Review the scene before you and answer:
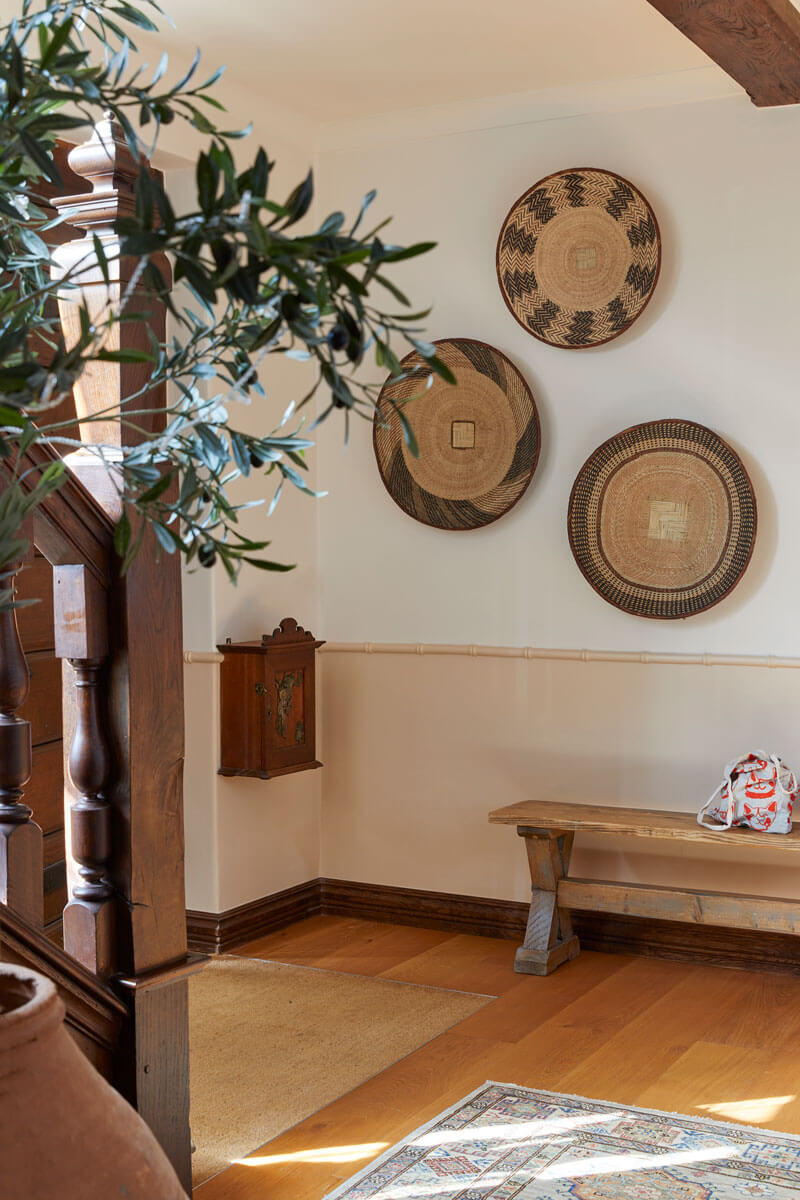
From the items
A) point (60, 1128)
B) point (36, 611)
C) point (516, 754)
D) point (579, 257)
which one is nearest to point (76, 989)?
point (60, 1128)

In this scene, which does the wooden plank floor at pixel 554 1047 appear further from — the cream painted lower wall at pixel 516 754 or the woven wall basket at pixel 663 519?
the woven wall basket at pixel 663 519

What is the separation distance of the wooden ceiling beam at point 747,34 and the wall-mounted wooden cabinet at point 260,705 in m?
2.13

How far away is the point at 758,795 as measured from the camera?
353cm

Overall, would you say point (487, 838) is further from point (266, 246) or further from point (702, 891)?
point (266, 246)

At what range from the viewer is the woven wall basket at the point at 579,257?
12.7ft

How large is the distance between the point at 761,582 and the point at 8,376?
3.34 m

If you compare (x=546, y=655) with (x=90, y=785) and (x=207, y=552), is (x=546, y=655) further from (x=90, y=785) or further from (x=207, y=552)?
(x=207, y=552)

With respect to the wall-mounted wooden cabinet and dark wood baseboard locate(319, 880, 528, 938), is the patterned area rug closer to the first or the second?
dark wood baseboard locate(319, 880, 528, 938)

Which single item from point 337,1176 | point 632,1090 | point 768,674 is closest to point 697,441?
point 768,674

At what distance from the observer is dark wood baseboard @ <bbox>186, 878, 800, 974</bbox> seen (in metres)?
3.82

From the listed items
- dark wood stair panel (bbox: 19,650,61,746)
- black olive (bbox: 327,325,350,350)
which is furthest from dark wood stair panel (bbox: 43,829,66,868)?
black olive (bbox: 327,325,350,350)

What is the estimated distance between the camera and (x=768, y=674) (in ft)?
12.4

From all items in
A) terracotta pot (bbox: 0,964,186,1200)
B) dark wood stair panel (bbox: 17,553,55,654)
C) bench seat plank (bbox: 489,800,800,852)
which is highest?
dark wood stair panel (bbox: 17,553,55,654)

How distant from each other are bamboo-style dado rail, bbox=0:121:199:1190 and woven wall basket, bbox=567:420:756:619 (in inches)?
82.9
